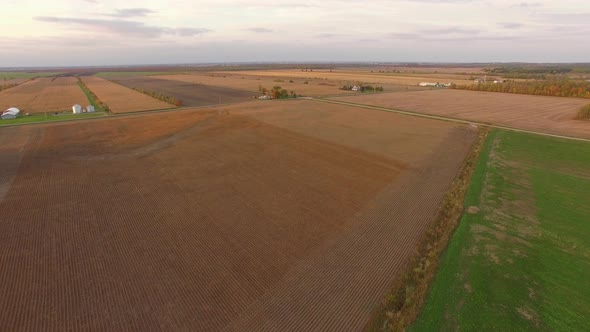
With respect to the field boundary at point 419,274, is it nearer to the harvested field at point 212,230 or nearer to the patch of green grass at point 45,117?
the harvested field at point 212,230

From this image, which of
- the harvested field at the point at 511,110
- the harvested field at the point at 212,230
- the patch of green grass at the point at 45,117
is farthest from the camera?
the patch of green grass at the point at 45,117

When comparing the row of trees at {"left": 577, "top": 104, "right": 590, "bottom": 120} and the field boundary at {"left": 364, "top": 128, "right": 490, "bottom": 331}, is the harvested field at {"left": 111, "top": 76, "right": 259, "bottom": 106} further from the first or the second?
the row of trees at {"left": 577, "top": 104, "right": 590, "bottom": 120}

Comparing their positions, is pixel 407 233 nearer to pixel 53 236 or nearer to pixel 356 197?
pixel 356 197

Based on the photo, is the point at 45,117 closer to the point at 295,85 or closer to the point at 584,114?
the point at 295,85

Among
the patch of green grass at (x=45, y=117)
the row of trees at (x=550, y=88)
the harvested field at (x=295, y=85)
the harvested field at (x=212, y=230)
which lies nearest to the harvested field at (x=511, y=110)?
the row of trees at (x=550, y=88)

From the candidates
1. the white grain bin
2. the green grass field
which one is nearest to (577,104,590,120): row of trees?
the green grass field

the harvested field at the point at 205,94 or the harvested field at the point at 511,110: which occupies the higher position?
the harvested field at the point at 205,94

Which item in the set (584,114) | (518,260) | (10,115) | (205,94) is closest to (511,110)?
(584,114)
